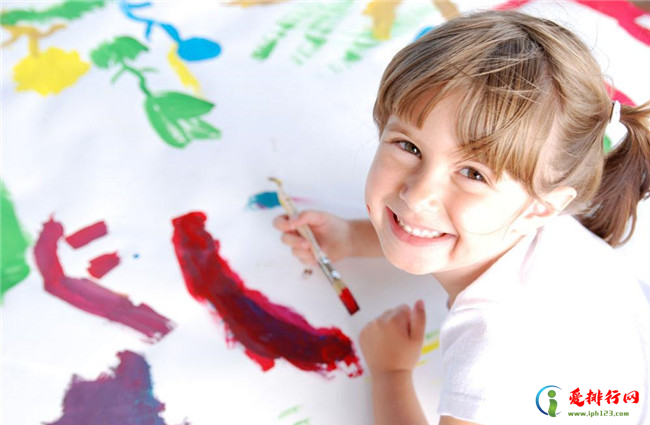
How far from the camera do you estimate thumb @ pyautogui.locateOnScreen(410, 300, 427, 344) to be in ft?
3.21

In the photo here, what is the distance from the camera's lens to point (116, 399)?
3.02ft

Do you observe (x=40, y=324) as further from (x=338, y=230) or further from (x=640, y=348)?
(x=640, y=348)

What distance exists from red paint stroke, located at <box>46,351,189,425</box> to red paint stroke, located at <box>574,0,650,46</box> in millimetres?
974

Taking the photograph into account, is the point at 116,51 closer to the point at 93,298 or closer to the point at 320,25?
the point at 320,25

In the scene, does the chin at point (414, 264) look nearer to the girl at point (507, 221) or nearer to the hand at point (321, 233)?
the girl at point (507, 221)

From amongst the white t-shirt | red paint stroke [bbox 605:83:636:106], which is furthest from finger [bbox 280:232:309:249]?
red paint stroke [bbox 605:83:636:106]

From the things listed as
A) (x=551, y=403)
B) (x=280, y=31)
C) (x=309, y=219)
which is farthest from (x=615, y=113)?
(x=280, y=31)

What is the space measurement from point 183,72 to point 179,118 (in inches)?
3.9

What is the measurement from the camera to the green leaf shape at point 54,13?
4.20 feet

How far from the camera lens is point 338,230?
1067 millimetres

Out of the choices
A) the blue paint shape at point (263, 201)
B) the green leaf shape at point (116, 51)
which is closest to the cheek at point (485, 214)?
the blue paint shape at point (263, 201)

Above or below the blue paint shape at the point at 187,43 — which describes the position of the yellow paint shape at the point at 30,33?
below

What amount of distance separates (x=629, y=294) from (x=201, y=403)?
0.55 metres

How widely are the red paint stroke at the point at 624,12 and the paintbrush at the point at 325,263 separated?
66 cm
